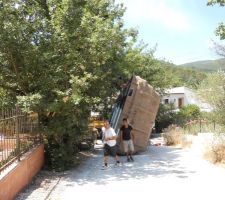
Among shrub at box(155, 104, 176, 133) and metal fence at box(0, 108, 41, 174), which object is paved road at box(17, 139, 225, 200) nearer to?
metal fence at box(0, 108, 41, 174)

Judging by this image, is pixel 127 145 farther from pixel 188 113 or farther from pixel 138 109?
pixel 188 113

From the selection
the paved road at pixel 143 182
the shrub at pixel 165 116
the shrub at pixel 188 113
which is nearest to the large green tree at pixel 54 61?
the paved road at pixel 143 182

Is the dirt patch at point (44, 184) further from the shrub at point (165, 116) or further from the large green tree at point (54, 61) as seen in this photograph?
the shrub at point (165, 116)

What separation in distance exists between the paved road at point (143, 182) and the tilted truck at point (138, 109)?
292 cm

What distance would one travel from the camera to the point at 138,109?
2061cm

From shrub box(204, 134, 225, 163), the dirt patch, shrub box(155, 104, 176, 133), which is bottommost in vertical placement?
the dirt patch

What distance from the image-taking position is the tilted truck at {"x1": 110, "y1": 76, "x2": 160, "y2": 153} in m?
20.3

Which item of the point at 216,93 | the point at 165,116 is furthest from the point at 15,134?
the point at 165,116

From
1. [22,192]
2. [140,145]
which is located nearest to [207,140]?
[140,145]

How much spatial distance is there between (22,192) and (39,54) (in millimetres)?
5066

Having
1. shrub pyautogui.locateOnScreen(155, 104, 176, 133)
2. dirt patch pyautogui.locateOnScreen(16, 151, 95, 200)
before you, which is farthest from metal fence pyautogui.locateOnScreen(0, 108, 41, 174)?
shrub pyautogui.locateOnScreen(155, 104, 176, 133)

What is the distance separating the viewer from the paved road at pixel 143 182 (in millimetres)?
11328

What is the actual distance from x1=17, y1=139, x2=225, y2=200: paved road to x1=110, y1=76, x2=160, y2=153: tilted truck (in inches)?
115

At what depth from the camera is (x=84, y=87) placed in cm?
1502
